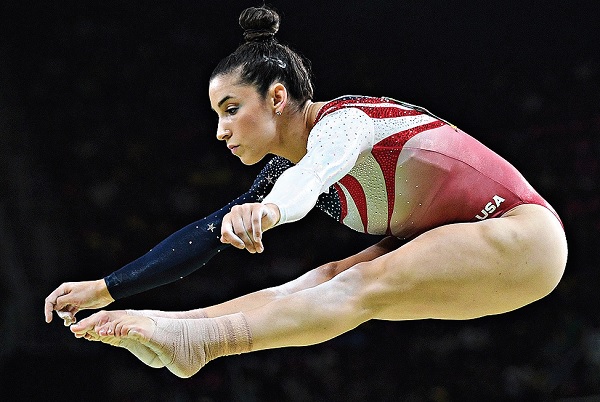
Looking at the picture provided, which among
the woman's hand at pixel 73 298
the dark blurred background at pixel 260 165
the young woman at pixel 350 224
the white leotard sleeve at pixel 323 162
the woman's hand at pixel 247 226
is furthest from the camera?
the dark blurred background at pixel 260 165

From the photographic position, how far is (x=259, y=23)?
7.60ft

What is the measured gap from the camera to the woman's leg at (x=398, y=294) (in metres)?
1.93

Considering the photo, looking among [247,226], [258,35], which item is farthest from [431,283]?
[258,35]

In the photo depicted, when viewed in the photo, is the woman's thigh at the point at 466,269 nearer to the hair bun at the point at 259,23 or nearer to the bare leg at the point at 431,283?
the bare leg at the point at 431,283

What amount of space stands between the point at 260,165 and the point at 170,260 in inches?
89.4

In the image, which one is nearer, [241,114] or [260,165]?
[241,114]

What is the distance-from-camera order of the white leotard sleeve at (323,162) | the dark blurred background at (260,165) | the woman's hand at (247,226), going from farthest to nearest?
1. the dark blurred background at (260,165)
2. the white leotard sleeve at (323,162)
3. the woman's hand at (247,226)

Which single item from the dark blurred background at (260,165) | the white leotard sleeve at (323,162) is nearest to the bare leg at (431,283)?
the white leotard sleeve at (323,162)

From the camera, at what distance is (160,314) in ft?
6.87

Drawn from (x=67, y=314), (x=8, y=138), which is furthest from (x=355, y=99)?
(x=8, y=138)

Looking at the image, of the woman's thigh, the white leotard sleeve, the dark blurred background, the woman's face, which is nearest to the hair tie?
the woman's face

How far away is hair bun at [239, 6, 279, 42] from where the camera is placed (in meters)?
2.31

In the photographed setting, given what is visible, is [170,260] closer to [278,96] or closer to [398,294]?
[278,96]

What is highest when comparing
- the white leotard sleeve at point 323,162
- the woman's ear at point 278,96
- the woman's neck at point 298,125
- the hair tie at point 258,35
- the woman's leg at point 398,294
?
the hair tie at point 258,35
